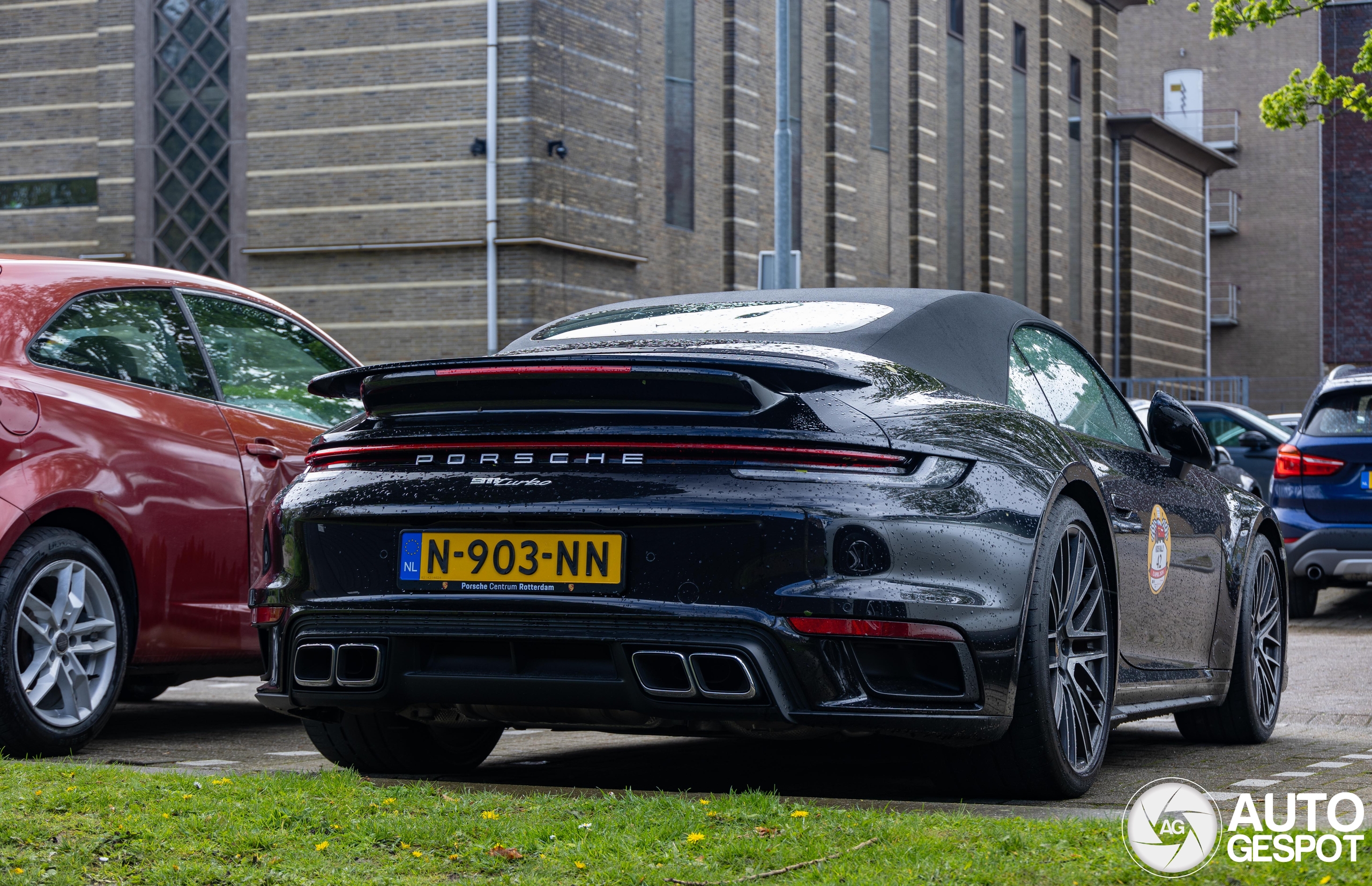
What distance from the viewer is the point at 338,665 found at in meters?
4.44

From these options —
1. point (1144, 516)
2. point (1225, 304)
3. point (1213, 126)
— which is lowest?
point (1144, 516)

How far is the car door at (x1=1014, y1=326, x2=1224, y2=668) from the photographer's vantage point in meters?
5.19

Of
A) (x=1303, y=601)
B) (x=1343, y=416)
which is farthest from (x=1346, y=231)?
(x=1343, y=416)

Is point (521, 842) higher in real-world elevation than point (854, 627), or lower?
lower

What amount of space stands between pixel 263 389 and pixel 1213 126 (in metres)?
59.1

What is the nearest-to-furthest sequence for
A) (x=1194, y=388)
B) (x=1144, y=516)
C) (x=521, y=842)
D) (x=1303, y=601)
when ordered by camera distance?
(x=521, y=842)
(x=1144, y=516)
(x=1303, y=601)
(x=1194, y=388)

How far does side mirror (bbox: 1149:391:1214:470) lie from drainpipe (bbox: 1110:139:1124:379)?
49639mm

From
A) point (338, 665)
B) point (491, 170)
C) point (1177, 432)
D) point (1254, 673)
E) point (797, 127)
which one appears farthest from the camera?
point (797, 127)

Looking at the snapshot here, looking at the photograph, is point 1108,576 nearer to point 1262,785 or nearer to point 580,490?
point 1262,785

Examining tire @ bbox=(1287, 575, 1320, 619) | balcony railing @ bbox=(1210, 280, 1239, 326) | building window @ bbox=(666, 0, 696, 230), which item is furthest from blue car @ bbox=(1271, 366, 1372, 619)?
balcony railing @ bbox=(1210, 280, 1239, 326)

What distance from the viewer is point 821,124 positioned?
125 ft

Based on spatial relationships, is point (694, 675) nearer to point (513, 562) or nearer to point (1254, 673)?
point (513, 562)

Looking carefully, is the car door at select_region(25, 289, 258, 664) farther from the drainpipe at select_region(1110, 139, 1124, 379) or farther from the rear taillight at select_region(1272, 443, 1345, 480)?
the drainpipe at select_region(1110, 139, 1124, 379)

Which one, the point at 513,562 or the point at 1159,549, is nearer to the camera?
the point at 513,562
